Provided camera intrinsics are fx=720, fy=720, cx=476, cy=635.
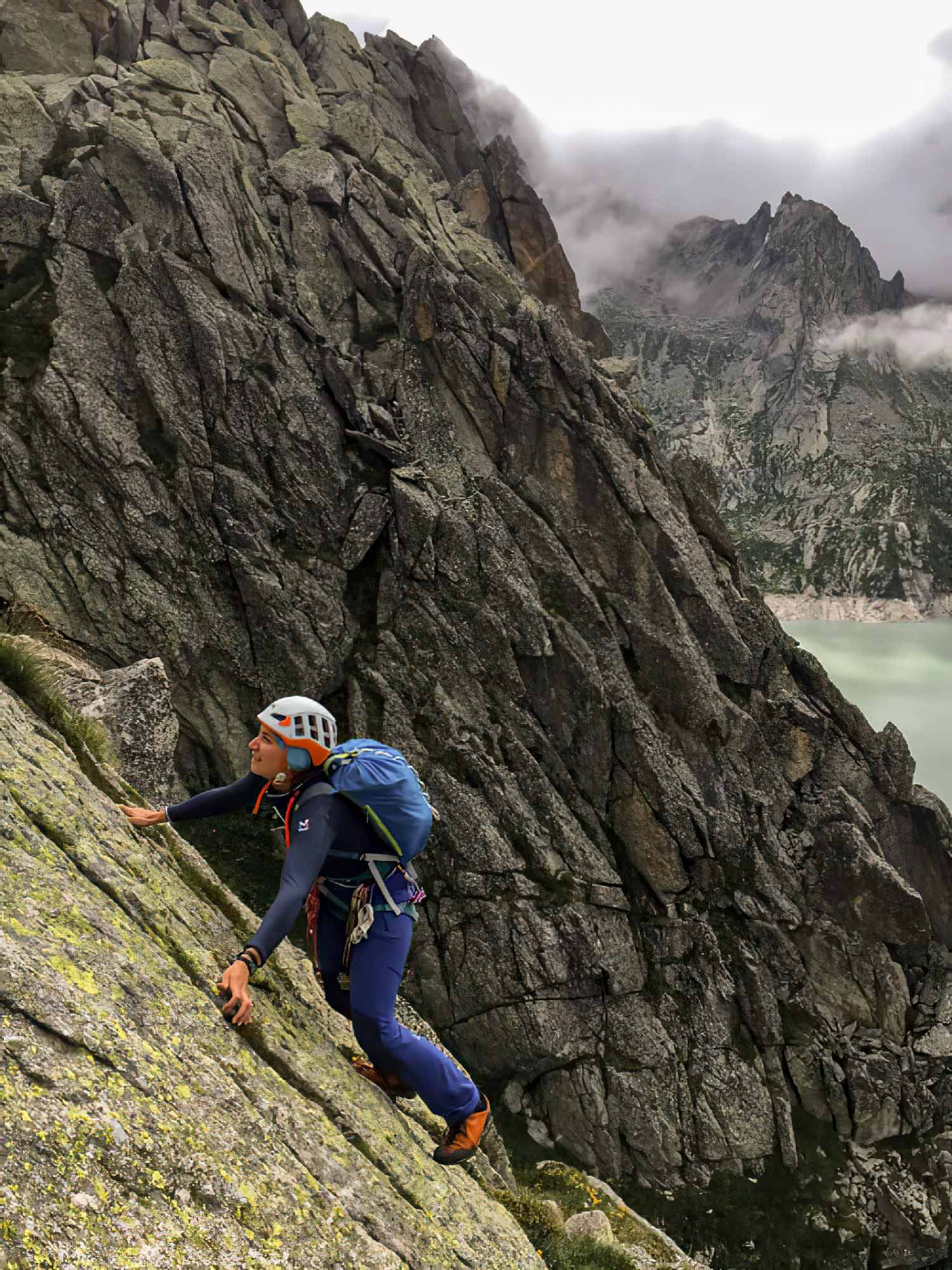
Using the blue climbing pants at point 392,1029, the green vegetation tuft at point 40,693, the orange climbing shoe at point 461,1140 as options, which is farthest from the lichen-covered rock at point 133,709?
the orange climbing shoe at point 461,1140

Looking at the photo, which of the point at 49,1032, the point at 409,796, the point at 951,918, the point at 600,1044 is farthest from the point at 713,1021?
the point at 49,1032

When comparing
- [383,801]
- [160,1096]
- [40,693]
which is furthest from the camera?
[40,693]

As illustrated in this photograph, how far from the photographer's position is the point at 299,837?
637cm

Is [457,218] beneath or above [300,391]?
above

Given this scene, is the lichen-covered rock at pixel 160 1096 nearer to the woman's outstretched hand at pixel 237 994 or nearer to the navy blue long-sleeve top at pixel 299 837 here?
the woman's outstretched hand at pixel 237 994

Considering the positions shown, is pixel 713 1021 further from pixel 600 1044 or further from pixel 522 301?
pixel 522 301

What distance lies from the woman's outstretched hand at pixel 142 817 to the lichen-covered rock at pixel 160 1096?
0.19m

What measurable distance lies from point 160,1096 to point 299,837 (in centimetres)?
239

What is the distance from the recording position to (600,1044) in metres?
34.0

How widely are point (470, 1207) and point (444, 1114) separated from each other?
117 cm

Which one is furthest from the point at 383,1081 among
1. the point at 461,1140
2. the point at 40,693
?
the point at 40,693

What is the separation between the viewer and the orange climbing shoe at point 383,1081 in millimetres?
7078

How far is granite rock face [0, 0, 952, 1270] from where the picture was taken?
33.3 metres

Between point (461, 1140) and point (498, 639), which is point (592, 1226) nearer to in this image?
point (461, 1140)
